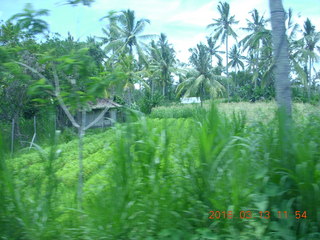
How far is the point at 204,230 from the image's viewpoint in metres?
2.42

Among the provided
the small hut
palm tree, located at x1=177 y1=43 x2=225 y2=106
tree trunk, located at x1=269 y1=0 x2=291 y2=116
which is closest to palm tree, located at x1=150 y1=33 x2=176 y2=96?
palm tree, located at x1=177 y1=43 x2=225 y2=106

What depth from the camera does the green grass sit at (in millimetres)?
2459

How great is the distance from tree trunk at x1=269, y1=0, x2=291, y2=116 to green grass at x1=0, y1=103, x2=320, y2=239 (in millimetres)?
543

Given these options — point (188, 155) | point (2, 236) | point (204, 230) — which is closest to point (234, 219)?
point (204, 230)

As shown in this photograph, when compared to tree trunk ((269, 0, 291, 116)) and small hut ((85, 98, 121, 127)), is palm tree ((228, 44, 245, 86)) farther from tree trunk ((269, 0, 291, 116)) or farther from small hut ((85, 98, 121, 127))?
tree trunk ((269, 0, 291, 116))

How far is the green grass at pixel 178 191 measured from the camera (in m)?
2.46

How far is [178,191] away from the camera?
277 centimetres

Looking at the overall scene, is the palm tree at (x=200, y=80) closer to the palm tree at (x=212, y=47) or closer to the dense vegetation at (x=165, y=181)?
the palm tree at (x=212, y=47)

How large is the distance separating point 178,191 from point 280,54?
2.14 metres

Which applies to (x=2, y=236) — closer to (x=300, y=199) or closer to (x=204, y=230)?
(x=204, y=230)

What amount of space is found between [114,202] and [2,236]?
3.29 ft

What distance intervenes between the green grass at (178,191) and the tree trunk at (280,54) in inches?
21.4

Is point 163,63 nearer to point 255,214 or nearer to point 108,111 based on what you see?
point 108,111

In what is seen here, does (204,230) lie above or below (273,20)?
below
